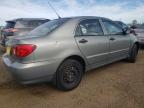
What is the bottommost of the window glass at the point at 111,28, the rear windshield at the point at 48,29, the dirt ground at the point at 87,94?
the dirt ground at the point at 87,94

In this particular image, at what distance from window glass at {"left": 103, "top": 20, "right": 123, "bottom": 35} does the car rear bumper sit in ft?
6.41

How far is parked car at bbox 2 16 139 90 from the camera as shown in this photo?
11.0ft

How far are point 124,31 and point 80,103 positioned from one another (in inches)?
118

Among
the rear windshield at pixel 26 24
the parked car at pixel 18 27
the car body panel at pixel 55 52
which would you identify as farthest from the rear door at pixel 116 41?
the rear windshield at pixel 26 24

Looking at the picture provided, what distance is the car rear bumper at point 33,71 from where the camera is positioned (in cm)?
330

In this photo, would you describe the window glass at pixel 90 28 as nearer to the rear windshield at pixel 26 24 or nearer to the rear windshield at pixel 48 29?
the rear windshield at pixel 48 29

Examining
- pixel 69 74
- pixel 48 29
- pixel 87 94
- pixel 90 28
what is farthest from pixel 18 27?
pixel 87 94

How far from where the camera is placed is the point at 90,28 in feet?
14.5

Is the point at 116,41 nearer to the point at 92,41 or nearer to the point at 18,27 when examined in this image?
the point at 92,41

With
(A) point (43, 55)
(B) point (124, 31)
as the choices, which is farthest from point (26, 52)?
(B) point (124, 31)

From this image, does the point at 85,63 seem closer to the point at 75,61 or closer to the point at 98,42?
the point at 75,61

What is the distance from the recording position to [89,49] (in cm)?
421

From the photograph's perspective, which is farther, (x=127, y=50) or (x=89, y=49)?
(x=127, y=50)

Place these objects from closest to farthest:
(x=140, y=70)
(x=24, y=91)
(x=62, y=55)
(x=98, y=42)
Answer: (x=62, y=55), (x=24, y=91), (x=98, y=42), (x=140, y=70)
